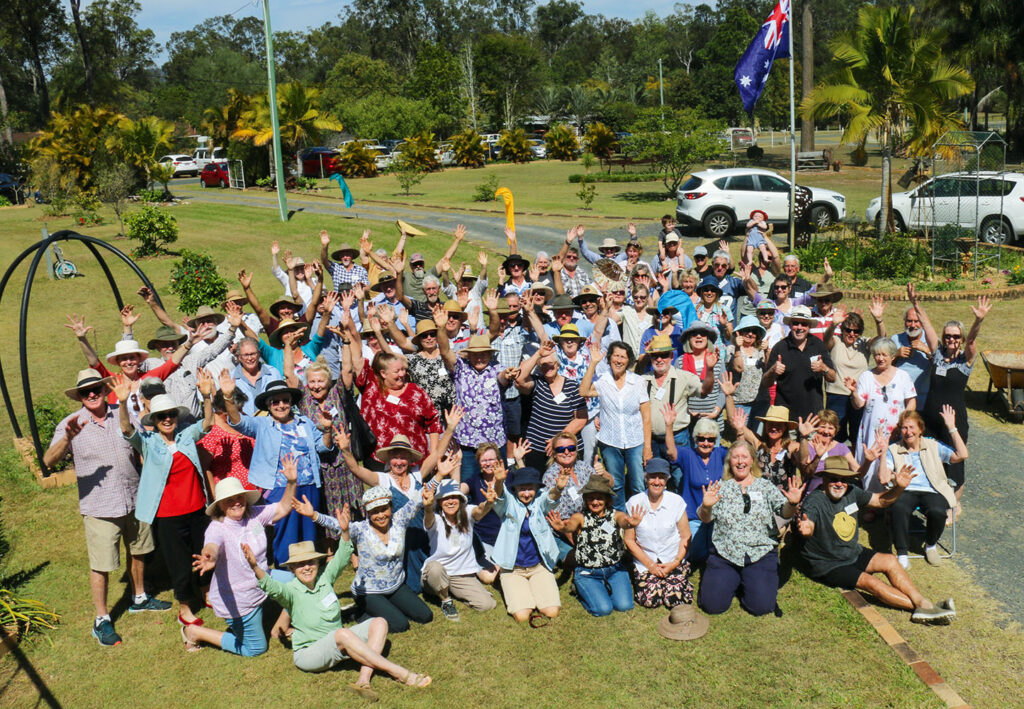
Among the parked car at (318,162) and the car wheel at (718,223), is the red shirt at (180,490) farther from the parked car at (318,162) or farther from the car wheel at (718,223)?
the parked car at (318,162)

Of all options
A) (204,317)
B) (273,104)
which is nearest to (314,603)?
(204,317)

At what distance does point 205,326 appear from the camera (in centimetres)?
853

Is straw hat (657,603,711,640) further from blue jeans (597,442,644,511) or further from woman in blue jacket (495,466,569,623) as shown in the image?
blue jeans (597,442,644,511)

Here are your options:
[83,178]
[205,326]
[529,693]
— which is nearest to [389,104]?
[83,178]

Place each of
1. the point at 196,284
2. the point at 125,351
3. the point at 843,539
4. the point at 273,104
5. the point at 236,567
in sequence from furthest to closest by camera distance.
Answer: the point at 273,104, the point at 196,284, the point at 125,351, the point at 843,539, the point at 236,567

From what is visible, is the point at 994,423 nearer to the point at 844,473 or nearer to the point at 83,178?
the point at 844,473

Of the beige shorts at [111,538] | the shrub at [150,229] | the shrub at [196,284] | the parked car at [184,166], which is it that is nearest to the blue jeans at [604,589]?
the beige shorts at [111,538]

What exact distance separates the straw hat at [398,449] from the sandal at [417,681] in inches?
65.8

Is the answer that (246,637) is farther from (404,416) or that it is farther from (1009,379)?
(1009,379)

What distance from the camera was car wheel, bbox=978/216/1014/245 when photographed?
18.5 m

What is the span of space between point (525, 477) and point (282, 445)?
6.63ft

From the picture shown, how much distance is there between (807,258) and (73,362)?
1405 cm

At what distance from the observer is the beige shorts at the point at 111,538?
6.77m

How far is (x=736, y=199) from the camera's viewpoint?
869 inches
